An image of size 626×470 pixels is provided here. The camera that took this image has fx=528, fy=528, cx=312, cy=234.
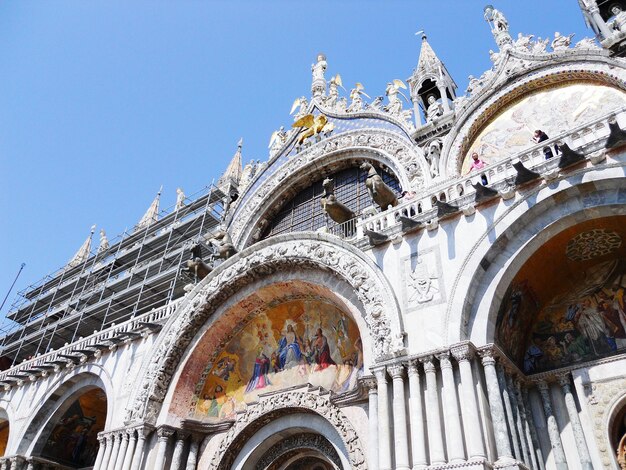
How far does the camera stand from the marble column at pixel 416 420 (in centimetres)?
793

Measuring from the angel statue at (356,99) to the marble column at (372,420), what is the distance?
34.8ft

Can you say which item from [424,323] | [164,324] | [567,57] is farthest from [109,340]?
[567,57]

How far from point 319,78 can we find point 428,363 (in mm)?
14393

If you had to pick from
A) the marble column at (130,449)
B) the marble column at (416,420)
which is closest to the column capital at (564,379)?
the marble column at (416,420)

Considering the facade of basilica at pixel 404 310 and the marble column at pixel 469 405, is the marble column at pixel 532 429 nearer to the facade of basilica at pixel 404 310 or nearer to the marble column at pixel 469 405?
the facade of basilica at pixel 404 310

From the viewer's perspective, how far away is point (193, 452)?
12188 millimetres

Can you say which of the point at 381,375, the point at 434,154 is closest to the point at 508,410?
the point at 381,375

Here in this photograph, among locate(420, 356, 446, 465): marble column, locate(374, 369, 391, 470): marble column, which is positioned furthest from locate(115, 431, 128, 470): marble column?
locate(420, 356, 446, 465): marble column

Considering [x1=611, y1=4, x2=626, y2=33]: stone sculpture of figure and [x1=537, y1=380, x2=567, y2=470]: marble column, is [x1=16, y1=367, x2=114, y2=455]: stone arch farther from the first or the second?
[x1=611, y1=4, x2=626, y2=33]: stone sculpture of figure

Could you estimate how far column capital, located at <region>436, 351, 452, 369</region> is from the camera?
27.4ft

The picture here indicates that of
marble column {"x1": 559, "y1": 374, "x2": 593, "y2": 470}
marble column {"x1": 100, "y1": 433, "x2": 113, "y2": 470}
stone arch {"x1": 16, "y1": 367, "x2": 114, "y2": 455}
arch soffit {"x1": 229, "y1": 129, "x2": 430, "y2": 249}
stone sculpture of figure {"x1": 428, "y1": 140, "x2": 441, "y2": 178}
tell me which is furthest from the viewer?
stone arch {"x1": 16, "y1": 367, "x2": 114, "y2": 455}

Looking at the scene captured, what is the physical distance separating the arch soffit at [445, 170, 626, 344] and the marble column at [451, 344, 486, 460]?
0.28 metres

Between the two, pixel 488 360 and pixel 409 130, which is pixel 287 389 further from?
pixel 409 130

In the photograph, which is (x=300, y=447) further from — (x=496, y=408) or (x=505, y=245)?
(x=505, y=245)
